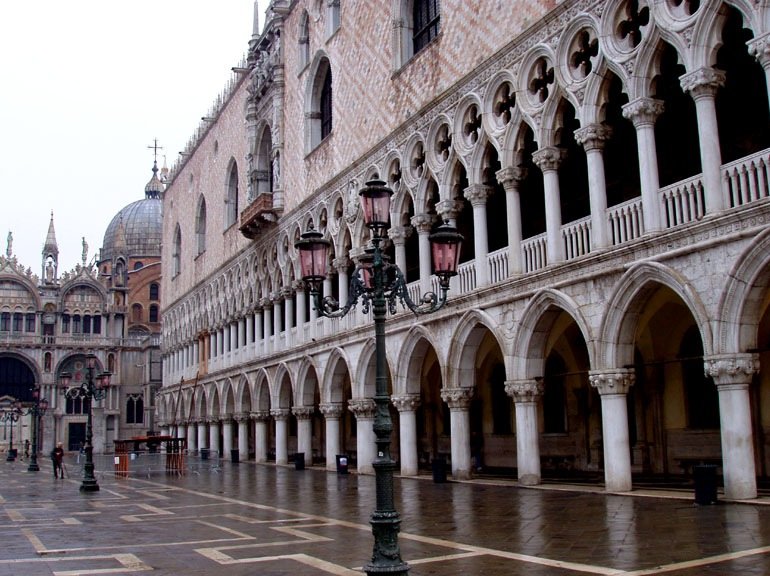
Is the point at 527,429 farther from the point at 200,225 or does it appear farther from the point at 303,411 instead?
the point at 200,225

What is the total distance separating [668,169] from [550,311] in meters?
4.22

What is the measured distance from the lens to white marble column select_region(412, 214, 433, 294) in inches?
850

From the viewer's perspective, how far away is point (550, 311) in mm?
16984

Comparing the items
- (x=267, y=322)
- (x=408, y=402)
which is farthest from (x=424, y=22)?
(x=267, y=322)

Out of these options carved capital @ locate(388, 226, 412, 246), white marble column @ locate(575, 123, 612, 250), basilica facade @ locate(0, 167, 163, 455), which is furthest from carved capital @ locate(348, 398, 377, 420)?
basilica facade @ locate(0, 167, 163, 455)

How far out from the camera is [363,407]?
24.9 metres

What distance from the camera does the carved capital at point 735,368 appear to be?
12.7 m

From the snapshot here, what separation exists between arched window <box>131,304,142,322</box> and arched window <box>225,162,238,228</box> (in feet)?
111

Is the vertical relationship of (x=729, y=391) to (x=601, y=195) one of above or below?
below

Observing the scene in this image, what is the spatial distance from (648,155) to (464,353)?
6.81m

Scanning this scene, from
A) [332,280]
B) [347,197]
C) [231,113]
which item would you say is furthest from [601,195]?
[231,113]

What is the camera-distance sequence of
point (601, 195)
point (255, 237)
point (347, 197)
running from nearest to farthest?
point (601, 195)
point (347, 197)
point (255, 237)

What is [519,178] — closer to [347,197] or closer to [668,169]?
[668,169]

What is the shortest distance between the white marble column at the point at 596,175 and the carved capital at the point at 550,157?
1086 mm
